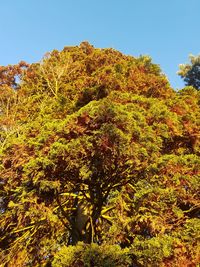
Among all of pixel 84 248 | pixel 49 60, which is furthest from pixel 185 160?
pixel 49 60

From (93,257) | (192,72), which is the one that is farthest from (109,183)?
(192,72)

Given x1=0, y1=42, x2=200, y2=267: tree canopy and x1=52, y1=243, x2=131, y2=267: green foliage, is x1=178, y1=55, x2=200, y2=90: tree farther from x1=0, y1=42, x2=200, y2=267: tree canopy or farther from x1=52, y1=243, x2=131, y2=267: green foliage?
x1=52, y1=243, x2=131, y2=267: green foliage

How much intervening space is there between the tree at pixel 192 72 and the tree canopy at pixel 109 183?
12.3 metres

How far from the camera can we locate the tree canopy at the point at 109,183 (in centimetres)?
620

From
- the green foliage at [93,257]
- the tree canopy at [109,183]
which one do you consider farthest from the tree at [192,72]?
the green foliage at [93,257]

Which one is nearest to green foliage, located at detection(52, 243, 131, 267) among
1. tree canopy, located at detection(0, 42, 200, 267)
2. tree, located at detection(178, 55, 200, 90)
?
tree canopy, located at detection(0, 42, 200, 267)

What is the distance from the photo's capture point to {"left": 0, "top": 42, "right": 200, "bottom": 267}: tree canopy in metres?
6.20

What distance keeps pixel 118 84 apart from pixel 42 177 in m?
4.03

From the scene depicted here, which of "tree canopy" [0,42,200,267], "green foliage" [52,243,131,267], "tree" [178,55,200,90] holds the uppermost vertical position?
"tree" [178,55,200,90]

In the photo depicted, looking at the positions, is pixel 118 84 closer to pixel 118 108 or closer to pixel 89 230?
pixel 118 108

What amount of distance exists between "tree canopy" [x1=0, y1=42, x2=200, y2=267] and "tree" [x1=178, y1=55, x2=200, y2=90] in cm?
1234

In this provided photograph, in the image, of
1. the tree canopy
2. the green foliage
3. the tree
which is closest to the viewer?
the green foliage

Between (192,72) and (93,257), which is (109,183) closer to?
(93,257)

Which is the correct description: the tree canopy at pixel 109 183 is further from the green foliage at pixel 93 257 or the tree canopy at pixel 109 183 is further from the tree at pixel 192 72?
the tree at pixel 192 72
